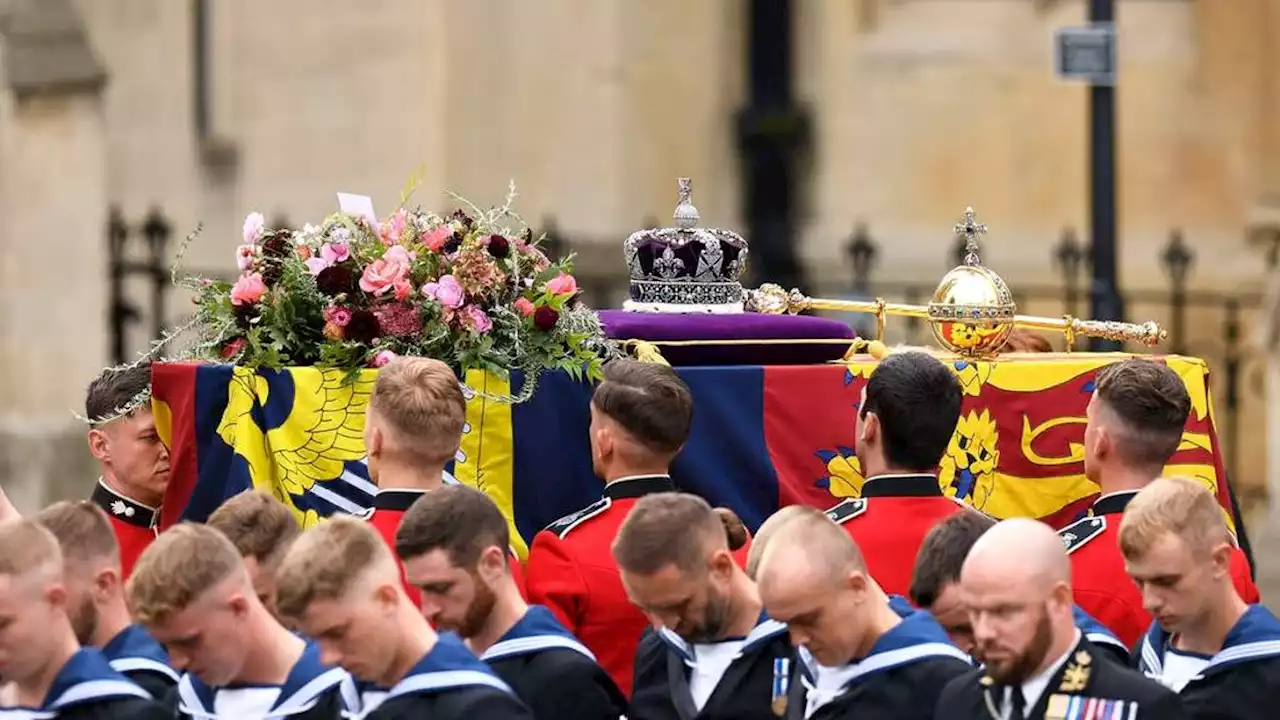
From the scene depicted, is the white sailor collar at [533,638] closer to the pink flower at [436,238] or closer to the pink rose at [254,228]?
the pink flower at [436,238]

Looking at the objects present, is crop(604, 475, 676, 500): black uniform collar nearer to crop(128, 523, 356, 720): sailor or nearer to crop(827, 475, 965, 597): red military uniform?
crop(827, 475, 965, 597): red military uniform

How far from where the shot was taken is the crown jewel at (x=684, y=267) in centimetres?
955

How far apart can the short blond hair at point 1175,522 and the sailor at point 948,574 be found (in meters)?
0.26

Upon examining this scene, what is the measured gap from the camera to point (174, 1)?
788 inches

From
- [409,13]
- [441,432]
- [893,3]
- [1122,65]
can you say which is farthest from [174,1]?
[441,432]

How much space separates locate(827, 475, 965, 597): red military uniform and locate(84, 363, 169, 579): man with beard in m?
2.03

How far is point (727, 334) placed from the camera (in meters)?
9.34

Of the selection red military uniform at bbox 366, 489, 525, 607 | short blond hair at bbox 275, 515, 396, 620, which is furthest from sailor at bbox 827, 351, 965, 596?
short blond hair at bbox 275, 515, 396, 620

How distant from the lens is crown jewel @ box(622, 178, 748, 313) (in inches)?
376

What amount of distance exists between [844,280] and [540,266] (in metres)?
9.30

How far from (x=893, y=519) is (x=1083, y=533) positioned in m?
0.48

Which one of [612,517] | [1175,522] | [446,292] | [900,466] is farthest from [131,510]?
[1175,522]

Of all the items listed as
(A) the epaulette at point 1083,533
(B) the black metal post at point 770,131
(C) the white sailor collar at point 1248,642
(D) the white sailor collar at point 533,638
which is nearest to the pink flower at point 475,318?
(D) the white sailor collar at point 533,638

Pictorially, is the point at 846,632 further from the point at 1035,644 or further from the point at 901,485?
the point at 901,485
